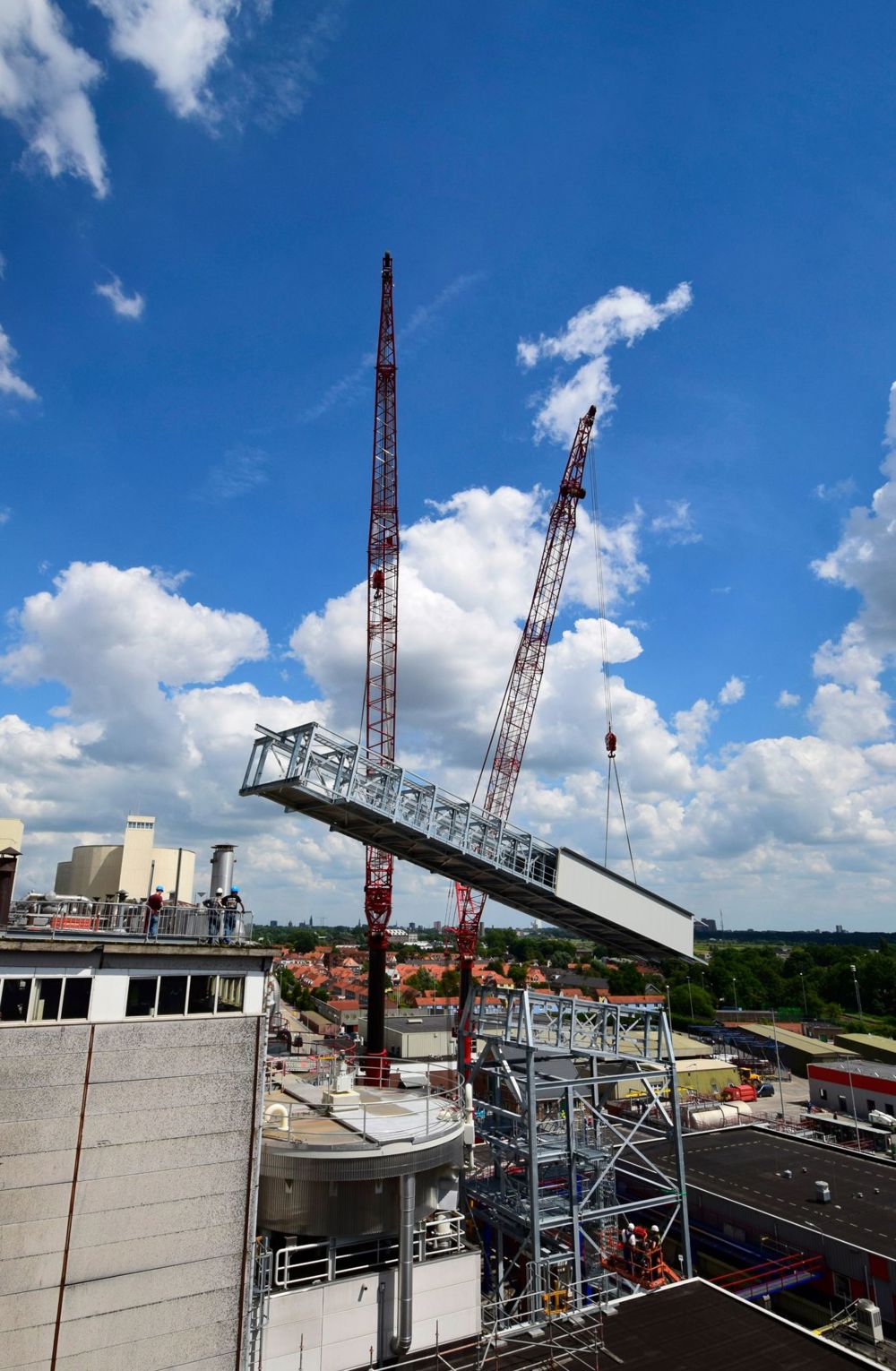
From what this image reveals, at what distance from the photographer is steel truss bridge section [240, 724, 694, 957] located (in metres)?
19.7

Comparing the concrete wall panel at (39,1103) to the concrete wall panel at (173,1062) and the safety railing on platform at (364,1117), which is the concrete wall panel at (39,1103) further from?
the safety railing on platform at (364,1117)

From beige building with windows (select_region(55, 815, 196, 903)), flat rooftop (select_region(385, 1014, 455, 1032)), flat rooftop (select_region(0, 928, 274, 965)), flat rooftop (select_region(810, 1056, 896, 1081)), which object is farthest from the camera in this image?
flat rooftop (select_region(385, 1014, 455, 1032))

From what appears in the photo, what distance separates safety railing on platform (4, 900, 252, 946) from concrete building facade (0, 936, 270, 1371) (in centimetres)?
71

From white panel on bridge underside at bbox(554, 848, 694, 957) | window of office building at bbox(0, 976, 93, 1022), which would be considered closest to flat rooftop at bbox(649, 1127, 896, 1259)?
white panel on bridge underside at bbox(554, 848, 694, 957)

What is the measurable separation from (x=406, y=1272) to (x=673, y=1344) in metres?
6.29

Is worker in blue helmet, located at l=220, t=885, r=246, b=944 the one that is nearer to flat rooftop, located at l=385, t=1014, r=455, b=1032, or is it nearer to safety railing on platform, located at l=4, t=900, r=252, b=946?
safety railing on platform, located at l=4, t=900, r=252, b=946

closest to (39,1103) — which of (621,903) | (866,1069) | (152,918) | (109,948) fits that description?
(109,948)

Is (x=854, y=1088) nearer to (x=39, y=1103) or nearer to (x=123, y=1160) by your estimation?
(x=123, y=1160)

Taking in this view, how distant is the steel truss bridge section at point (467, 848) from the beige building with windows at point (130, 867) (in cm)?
1663

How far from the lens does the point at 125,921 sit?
53.0 ft

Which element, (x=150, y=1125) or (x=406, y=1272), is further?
(x=406, y=1272)

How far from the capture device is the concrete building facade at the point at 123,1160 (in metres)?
12.7

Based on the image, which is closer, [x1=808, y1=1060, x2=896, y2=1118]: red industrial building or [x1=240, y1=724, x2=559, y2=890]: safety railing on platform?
[x1=240, y1=724, x2=559, y2=890]: safety railing on platform

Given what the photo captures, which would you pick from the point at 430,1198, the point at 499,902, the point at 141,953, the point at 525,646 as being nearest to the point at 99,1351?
the point at 141,953
